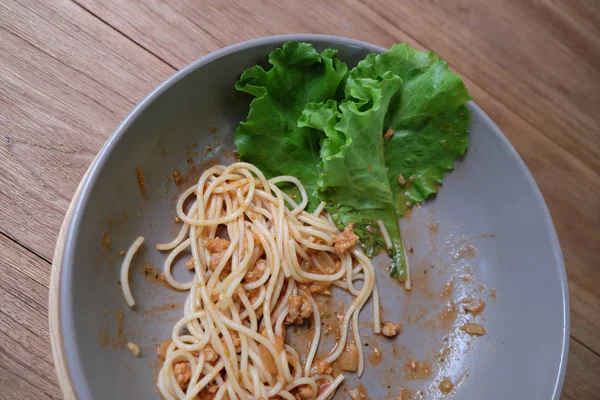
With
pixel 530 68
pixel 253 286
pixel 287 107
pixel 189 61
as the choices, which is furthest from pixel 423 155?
pixel 189 61

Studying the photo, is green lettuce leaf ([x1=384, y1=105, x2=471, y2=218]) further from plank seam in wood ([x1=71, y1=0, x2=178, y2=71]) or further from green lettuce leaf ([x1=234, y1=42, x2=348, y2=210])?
plank seam in wood ([x1=71, y1=0, x2=178, y2=71])

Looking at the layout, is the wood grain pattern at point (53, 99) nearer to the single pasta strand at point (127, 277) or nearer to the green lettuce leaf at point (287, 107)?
the single pasta strand at point (127, 277)

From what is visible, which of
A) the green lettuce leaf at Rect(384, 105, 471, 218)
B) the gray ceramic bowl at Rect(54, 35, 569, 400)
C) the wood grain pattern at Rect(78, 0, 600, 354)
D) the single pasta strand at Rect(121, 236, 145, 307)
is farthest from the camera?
the wood grain pattern at Rect(78, 0, 600, 354)

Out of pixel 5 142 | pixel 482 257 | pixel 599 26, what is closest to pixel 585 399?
pixel 482 257

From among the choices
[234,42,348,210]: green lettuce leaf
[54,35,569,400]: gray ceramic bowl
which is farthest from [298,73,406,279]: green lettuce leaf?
[54,35,569,400]: gray ceramic bowl

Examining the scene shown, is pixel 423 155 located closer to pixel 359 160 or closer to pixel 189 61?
pixel 359 160

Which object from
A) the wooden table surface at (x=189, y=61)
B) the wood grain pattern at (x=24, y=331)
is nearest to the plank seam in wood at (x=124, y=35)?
the wooden table surface at (x=189, y=61)
